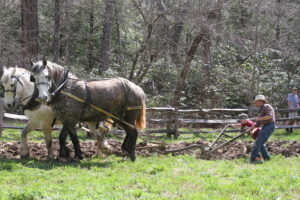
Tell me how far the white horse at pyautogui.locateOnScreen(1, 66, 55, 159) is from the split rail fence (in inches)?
183

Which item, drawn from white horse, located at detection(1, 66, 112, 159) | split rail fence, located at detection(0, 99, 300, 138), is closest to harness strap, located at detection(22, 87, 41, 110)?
white horse, located at detection(1, 66, 112, 159)

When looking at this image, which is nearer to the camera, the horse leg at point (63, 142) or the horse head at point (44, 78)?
the horse head at point (44, 78)

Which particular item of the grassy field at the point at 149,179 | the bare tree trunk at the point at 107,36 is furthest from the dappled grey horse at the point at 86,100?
the bare tree trunk at the point at 107,36

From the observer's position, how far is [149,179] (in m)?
7.61

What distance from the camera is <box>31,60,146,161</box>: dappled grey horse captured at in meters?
8.66

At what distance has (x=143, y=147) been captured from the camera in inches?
408

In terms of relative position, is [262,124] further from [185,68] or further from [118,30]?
[118,30]

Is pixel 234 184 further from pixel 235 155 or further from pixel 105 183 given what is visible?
pixel 235 155

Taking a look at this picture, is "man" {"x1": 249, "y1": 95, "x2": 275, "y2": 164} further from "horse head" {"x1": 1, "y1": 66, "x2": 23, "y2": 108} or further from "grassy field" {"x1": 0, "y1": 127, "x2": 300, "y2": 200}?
"horse head" {"x1": 1, "y1": 66, "x2": 23, "y2": 108}

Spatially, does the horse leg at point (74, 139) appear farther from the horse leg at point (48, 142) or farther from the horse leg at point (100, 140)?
the horse leg at point (100, 140)

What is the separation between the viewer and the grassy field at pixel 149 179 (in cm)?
652

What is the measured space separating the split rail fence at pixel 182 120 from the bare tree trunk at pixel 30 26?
10.5 feet

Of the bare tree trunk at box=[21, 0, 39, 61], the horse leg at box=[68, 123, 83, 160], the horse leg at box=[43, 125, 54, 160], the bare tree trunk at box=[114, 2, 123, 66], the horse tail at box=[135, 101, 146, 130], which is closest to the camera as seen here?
the horse leg at box=[68, 123, 83, 160]

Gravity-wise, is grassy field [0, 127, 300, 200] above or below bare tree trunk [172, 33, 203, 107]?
below
